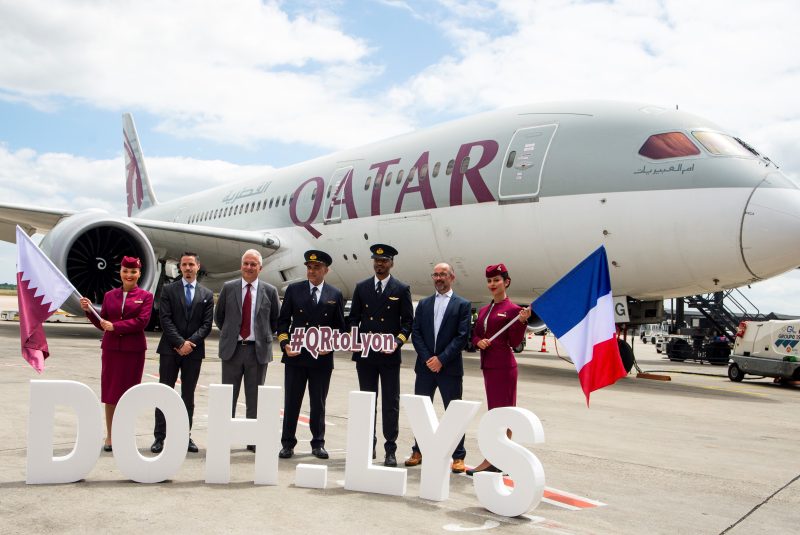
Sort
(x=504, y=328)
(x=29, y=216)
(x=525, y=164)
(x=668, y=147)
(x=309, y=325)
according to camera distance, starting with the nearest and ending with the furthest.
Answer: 1. (x=504, y=328)
2. (x=309, y=325)
3. (x=668, y=147)
4. (x=525, y=164)
5. (x=29, y=216)

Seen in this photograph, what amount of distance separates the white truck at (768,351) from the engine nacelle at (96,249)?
10.3 m

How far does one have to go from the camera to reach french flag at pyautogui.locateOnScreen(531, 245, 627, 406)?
484 centimetres

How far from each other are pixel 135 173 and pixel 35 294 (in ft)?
72.8

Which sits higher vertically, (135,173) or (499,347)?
(135,173)

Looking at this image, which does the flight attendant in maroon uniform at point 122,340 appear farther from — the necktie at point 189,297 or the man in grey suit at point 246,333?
the man in grey suit at point 246,333

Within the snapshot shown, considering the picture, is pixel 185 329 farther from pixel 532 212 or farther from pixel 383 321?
pixel 532 212

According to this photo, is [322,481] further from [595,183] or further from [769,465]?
[595,183]

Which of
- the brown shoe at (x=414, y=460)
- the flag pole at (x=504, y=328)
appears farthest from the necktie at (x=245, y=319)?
the flag pole at (x=504, y=328)

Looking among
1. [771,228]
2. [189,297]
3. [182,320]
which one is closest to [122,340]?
[182,320]

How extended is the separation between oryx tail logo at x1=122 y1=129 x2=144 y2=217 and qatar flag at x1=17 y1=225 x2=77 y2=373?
2162 cm

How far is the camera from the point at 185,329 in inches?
214

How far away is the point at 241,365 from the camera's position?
5488 mm

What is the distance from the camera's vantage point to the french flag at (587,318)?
4836 mm

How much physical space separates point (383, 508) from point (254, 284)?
2262mm
